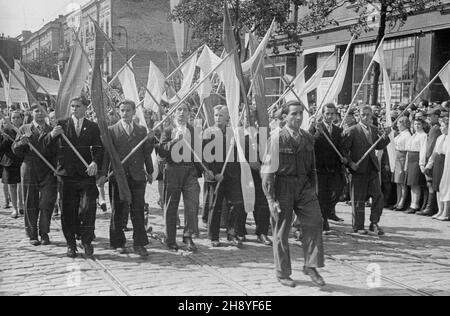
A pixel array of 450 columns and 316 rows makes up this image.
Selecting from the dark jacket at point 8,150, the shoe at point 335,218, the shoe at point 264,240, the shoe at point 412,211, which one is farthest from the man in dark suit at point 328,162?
the dark jacket at point 8,150

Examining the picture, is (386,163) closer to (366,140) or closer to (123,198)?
(366,140)

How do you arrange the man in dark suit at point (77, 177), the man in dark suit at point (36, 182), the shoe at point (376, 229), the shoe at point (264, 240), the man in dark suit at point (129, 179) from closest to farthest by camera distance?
the man in dark suit at point (77, 177) → the man in dark suit at point (129, 179) → the man in dark suit at point (36, 182) → the shoe at point (264, 240) → the shoe at point (376, 229)

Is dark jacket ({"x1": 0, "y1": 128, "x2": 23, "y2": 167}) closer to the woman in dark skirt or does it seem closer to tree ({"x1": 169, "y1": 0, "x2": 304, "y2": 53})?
the woman in dark skirt

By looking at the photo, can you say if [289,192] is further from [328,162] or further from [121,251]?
[328,162]

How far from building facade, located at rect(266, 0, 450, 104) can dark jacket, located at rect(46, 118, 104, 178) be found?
8.62m

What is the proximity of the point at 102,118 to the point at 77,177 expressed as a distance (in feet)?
2.81

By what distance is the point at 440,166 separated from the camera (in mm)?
10375

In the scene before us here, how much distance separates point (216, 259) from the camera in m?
7.14

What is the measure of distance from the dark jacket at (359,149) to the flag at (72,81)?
4.28m

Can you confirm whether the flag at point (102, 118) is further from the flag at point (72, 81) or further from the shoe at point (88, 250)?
Result: the flag at point (72, 81)

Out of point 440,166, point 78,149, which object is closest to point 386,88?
point 440,166

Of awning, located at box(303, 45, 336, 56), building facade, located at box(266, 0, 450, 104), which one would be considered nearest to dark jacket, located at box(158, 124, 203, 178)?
building facade, located at box(266, 0, 450, 104)

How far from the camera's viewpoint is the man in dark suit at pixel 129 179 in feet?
24.0

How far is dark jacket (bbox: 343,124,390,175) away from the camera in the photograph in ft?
29.1
